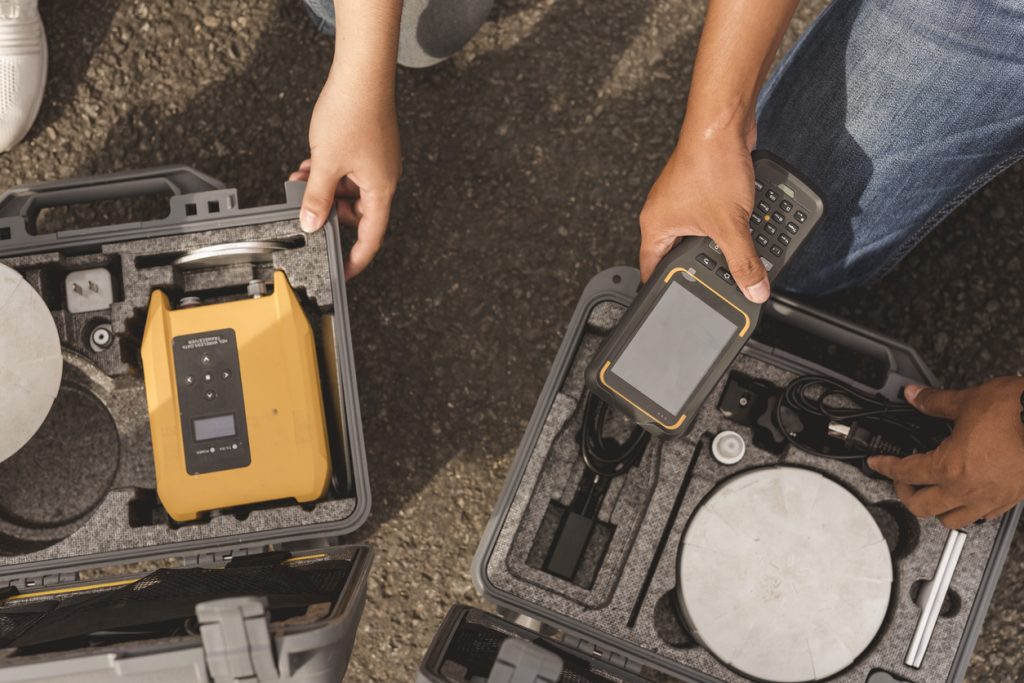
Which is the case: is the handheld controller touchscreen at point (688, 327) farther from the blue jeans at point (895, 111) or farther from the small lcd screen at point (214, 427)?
the small lcd screen at point (214, 427)

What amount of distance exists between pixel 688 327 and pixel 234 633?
1.85ft

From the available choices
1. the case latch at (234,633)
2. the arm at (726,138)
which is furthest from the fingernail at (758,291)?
the case latch at (234,633)

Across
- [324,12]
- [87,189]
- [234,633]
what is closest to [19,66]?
[87,189]

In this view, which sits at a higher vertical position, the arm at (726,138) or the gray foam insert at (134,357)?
the arm at (726,138)

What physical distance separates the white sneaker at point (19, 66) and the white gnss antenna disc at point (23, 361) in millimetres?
382

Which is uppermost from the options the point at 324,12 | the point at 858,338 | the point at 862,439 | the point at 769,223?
the point at 324,12

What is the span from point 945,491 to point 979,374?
0.42 meters

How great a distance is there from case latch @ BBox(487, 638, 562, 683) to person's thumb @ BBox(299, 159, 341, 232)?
0.53 m

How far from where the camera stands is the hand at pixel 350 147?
2.93 feet

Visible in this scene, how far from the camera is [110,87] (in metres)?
1.21

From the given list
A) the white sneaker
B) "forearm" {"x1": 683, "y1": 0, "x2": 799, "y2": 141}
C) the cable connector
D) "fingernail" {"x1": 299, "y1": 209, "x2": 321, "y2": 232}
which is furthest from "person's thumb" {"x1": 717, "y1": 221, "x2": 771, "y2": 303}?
the white sneaker

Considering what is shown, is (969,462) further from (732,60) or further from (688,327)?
(732,60)

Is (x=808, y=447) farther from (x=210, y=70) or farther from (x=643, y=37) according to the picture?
(x=210, y=70)

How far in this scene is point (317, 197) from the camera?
0.91 meters
